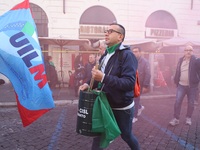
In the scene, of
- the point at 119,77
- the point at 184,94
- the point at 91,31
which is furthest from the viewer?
the point at 91,31

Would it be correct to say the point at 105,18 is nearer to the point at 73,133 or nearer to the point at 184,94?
the point at 184,94

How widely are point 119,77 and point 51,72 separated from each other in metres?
8.24

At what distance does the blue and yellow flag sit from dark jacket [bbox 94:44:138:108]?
37.4 inches

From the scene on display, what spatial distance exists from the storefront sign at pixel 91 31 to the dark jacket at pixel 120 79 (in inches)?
402

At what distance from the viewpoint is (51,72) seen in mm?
10250

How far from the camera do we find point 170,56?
42.4 feet

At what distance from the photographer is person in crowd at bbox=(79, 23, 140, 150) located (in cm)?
236

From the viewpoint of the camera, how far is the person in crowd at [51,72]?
1016 cm

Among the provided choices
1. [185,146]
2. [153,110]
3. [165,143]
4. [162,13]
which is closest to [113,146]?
[165,143]

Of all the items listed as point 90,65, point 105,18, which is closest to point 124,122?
point 90,65

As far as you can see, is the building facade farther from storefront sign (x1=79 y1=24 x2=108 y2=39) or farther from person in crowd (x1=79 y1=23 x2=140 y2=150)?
person in crowd (x1=79 y1=23 x2=140 y2=150)

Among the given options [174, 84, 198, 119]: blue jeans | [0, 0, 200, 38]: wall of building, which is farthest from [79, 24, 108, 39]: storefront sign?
[174, 84, 198, 119]: blue jeans

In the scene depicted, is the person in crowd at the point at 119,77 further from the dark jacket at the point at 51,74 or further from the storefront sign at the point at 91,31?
the storefront sign at the point at 91,31

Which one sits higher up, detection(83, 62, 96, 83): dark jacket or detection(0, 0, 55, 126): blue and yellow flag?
detection(0, 0, 55, 126): blue and yellow flag
